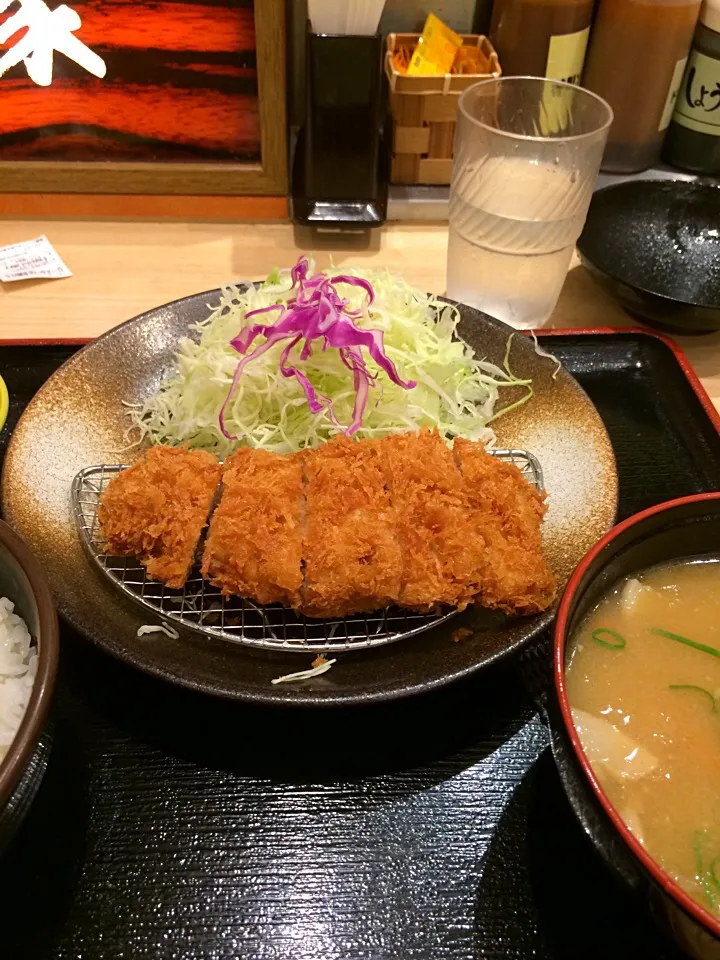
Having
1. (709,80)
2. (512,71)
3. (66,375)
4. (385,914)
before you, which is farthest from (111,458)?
(709,80)

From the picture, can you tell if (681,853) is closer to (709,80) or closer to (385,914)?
(385,914)

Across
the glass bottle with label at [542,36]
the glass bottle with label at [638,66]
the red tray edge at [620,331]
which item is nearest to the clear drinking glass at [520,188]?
the red tray edge at [620,331]

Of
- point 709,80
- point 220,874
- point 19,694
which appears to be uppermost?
point 709,80

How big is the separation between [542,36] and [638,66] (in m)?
0.44

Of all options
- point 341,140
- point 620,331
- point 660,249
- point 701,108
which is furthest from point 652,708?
point 701,108

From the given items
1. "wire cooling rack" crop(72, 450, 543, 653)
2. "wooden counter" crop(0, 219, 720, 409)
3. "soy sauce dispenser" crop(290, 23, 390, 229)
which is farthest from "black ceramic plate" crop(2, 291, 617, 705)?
"soy sauce dispenser" crop(290, 23, 390, 229)

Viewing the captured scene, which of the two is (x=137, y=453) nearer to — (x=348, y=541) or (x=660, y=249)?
(x=348, y=541)

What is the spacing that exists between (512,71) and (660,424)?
1851mm

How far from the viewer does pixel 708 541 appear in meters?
1.35

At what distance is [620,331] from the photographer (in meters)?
2.46

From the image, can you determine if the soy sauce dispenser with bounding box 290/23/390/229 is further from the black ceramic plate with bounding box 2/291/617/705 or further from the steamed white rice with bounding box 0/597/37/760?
the steamed white rice with bounding box 0/597/37/760

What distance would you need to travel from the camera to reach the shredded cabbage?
6.81 feet

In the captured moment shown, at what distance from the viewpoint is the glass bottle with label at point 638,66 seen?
2.96 metres

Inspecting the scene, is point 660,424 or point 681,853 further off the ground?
point 681,853
